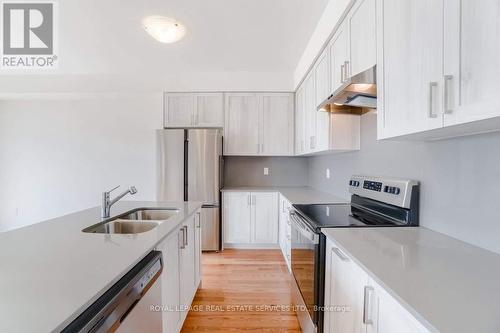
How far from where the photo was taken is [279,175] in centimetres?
402

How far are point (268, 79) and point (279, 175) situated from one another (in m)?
1.49

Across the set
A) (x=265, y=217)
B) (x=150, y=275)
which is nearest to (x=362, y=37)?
(x=150, y=275)

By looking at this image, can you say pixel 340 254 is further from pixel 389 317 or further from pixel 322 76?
pixel 322 76

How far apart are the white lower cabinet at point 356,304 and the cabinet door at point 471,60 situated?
63cm

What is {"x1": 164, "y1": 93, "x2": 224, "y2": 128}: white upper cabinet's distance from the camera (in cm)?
370

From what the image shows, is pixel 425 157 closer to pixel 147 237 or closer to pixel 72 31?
pixel 147 237

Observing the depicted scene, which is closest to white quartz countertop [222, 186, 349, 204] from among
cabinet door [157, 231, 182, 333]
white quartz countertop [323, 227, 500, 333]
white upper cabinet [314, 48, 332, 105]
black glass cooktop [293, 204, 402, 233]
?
black glass cooktop [293, 204, 402, 233]

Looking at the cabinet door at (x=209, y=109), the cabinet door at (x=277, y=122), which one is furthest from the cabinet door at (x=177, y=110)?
the cabinet door at (x=277, y=122)

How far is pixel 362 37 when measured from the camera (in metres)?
1.50

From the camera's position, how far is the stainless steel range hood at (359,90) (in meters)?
1.37

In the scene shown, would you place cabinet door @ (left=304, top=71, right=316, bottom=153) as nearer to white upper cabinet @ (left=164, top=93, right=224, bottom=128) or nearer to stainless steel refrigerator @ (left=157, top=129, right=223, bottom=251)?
stainless steel refrigerator @ (left=157, top=129, right=223, bottom=251)

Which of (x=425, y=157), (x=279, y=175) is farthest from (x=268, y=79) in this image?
(x=425, y=157)

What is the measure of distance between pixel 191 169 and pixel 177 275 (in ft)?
6.29

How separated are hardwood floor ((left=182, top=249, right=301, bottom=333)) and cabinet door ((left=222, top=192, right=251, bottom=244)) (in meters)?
A: 0.34
